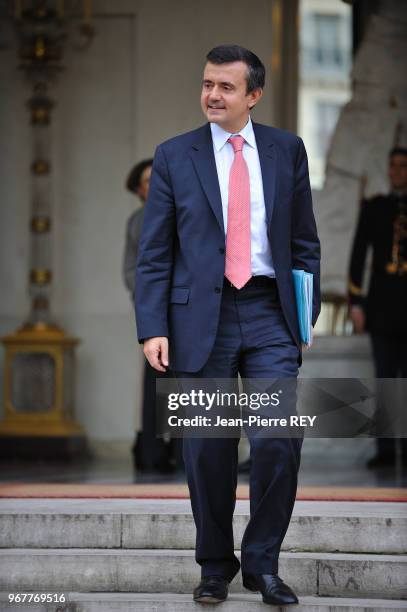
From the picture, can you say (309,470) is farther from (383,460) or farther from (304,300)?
(304,300)

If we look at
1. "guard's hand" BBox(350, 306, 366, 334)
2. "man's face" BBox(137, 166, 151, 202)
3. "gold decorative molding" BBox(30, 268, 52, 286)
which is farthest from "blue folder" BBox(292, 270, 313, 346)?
"gold decorative molding" BBox(30, 268, 52, 286)

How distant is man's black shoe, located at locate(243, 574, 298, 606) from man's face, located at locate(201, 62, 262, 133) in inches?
56.3

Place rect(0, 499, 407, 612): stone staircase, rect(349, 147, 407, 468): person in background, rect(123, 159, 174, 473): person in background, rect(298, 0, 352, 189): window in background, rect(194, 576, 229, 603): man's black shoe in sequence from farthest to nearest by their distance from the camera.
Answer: rect(298, 0, 352, 189): window in background
rect(349, 147, 407, 468): person in background
rect(123, 159, 174, 473): person in background
rect(0, 499, 407, 612): stone staircase
rect(194, 576, 229, 603): man's black shoe

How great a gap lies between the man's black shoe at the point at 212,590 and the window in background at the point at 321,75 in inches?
220

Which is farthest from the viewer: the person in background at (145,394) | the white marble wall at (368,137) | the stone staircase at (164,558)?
the white marble wall at (368,137)

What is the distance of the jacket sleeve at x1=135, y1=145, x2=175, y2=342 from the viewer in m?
4.70

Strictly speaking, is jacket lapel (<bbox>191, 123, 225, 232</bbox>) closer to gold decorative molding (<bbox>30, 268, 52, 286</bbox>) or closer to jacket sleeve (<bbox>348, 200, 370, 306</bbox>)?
jacket sleeve (<bbox>348, 200, 370, 306</bbox>)

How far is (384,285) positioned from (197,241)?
13.8 feet

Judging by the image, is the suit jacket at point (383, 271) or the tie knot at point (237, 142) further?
the suit jacket at point (383, 271)

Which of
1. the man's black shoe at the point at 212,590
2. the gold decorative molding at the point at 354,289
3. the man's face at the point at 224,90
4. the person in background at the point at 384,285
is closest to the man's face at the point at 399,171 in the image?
the person in background at the point at 384,285

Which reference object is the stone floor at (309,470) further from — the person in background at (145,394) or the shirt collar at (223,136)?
the shirt collar at (223,136)

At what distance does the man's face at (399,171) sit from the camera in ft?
27.9

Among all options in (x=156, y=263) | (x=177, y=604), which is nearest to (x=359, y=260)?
(x=156, y=263)

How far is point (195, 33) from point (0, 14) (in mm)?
1318
